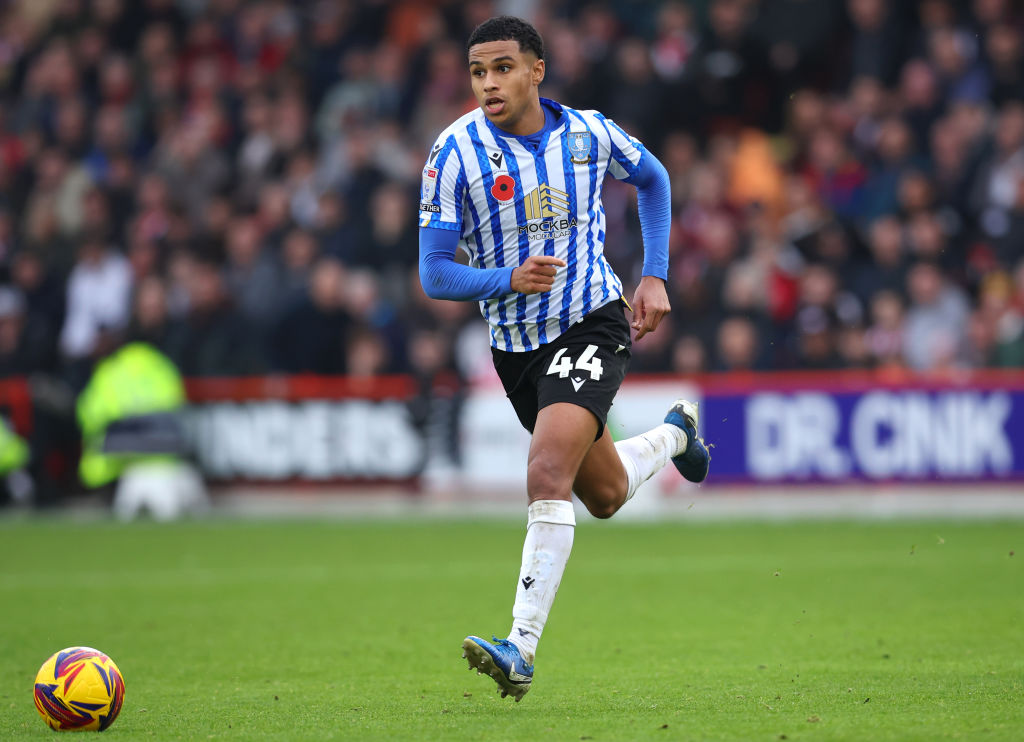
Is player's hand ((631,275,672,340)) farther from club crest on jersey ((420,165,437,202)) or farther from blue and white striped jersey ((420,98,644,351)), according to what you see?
club crest on jersey ((420,165,437,202))

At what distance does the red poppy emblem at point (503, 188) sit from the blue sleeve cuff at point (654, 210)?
0.66 meters

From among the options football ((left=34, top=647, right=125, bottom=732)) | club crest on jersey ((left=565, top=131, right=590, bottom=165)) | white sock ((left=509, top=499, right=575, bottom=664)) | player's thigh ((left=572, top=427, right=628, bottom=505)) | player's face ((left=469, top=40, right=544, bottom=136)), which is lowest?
football ((left=34, top=647, right=125, bottom=732))

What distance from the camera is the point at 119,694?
17.0 ft

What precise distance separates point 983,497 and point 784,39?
534cm

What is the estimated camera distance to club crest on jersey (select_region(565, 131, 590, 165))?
19.4 ft

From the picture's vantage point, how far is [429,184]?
5758mm

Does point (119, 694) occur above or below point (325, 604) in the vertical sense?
above

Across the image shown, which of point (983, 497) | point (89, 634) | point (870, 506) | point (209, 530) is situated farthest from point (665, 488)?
point (89, 634)

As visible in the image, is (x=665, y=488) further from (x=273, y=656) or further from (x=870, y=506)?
(x=273, y=656)

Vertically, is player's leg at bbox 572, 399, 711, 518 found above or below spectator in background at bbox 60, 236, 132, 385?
below

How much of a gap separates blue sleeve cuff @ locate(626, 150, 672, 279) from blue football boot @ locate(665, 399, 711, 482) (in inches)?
33.1

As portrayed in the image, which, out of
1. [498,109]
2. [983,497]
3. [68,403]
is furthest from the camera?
[68,403]

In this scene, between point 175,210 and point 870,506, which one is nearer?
point 870,506

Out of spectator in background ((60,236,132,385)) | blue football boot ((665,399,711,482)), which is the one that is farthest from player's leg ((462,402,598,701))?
spectator in background ((60,236,132,385))
